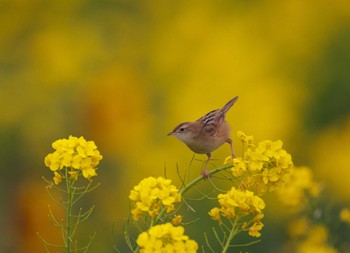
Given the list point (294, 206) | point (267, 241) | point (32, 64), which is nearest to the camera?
point (294, 206)

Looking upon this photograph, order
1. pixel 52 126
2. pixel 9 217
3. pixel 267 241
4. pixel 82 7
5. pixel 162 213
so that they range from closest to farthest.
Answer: pixel 162 213, pixel 267 241, pixel 9 217, pixel 52 126, pixel 82 7

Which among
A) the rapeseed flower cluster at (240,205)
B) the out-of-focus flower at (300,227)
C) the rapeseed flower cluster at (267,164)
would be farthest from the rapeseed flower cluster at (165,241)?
the out-of-focus flower at (300,227)

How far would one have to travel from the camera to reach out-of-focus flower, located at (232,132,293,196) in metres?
2.99

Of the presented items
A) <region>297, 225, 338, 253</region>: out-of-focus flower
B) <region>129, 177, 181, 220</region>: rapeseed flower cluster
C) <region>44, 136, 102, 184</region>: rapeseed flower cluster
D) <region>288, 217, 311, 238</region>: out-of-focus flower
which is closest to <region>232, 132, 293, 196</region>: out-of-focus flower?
<region>129, 177, 181, 220</region>: rapeseed flower cluster

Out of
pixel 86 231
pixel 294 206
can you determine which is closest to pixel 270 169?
pixel 294 206

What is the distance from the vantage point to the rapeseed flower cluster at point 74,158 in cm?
298

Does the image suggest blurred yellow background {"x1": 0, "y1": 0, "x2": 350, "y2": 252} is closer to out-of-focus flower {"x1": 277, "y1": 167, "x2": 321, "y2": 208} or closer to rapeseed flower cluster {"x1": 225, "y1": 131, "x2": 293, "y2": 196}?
out-of-focus flower {"x1": 277, "y1": 167, "x2": 321, "y2": 208}

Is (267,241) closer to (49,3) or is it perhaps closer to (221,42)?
(221,42)

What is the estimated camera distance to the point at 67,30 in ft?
30.8

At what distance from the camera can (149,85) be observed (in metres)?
8.91

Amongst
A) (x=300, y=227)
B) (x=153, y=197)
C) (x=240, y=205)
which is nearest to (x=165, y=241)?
(x=153, y=197)

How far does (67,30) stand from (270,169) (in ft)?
21.5

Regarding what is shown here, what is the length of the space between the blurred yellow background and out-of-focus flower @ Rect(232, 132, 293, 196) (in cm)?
353

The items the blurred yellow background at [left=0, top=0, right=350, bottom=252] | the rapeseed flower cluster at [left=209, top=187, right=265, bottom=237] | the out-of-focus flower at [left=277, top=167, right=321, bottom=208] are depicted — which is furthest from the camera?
the blurred yellow background at [left=0, top=0, right=350, bottom=252]
